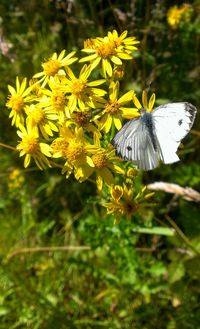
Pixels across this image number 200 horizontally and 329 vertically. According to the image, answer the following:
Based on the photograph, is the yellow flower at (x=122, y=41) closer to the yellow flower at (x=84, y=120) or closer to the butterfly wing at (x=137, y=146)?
the yellow flower at (x=84, y=120)

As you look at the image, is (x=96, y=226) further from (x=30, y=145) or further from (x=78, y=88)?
(x=78, y=88)

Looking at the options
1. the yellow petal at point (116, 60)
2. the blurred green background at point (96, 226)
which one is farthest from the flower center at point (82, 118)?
the blurred green background at point (96, 226)

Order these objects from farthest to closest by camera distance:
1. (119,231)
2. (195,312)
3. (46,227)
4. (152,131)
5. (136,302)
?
(46,227), (136,302), (195,312), (119,231), (152,131)

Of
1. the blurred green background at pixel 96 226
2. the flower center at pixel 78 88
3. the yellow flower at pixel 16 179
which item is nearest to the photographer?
the flower center at pixel 78 88

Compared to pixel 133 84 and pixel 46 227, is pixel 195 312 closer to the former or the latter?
pixel 46 227

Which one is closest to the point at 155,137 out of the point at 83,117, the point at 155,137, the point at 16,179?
the point at 155,137

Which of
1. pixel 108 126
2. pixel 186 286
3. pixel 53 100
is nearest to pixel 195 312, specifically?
pixel 186 286

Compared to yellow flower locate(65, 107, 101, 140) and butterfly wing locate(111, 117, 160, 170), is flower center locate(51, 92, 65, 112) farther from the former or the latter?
butterfly wing locate(111, 117, 160, 170)
